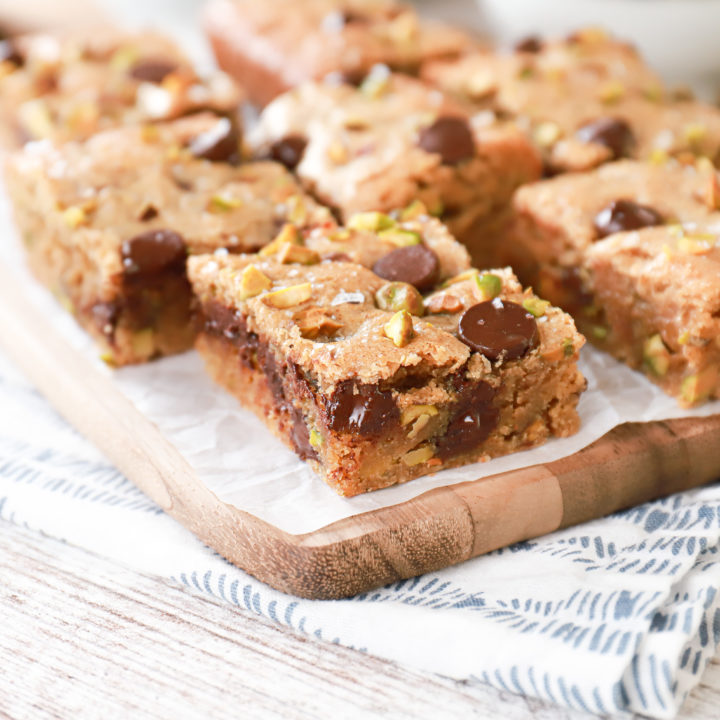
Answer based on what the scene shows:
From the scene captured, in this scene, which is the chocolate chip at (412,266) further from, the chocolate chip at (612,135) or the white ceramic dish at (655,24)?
the white ceramic dish at (655,24)

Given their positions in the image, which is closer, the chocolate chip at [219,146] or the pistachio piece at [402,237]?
the pistachio piece at [402,237]

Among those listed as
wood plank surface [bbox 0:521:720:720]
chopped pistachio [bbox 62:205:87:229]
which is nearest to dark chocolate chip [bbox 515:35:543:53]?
chopped pistachio [bbox 62:205:87:229]

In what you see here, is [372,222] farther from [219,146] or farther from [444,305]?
[219,146]

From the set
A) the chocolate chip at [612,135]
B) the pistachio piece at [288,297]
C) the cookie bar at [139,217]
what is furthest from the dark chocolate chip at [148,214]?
the chocolate chip at [612,135]

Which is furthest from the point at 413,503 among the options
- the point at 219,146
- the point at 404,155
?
the point at 219,146

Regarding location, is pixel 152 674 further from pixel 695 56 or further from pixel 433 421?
pixel 695 56
